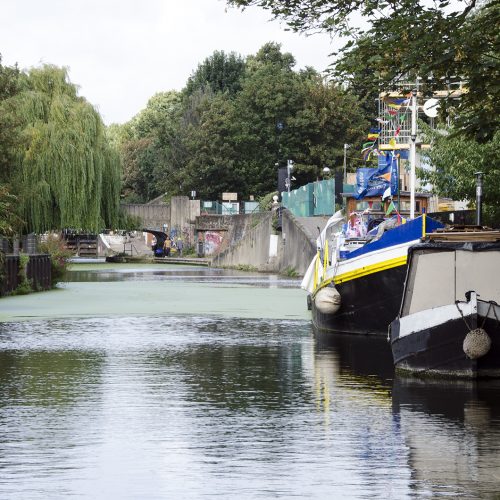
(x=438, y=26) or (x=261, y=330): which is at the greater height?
(x=438, y=26)

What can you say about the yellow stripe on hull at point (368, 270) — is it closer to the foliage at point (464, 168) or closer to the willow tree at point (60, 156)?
the foliage at point (464, 168)

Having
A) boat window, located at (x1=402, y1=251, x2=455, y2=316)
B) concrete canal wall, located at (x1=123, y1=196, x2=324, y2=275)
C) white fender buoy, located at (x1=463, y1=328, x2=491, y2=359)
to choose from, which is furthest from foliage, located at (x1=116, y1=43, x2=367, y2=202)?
white fender buoy, located at (x1=463, y1=328, x2=491, y2=359)

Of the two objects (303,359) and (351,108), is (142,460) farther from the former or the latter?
(351,108)

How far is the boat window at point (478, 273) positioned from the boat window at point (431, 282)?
0.14 meters

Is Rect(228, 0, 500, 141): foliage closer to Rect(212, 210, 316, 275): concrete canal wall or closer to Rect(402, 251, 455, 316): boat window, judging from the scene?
Rect(402, 251, 455, 316): boat window

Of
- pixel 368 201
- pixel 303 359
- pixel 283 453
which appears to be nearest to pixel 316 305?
pixel 303 359

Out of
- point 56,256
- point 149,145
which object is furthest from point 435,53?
point 149,145

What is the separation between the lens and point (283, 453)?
42.3 ft

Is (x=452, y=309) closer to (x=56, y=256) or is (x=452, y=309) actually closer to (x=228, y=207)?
(x=56, y=256)

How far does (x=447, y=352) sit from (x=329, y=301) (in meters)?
9.94

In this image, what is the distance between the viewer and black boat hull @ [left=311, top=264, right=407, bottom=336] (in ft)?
86.8

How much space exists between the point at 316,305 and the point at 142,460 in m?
17.3

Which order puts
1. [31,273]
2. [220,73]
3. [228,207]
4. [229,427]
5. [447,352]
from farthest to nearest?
[220,73] < [228,207] < [31,273] < [447,352] < [229,427]

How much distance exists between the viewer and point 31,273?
4881cm
